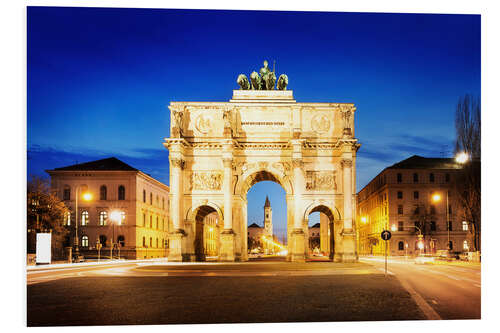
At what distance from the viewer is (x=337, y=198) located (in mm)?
41906

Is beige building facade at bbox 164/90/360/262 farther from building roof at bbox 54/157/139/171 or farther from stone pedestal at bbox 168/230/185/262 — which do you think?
building roof at bbox 54/157/139/171

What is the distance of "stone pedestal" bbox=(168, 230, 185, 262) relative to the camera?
129 ft

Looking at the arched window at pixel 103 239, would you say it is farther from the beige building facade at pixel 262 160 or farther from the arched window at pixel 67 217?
the beige building facade at pixel 262 160

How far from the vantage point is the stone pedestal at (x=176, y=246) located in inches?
1553

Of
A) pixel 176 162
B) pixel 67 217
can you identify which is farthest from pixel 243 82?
pixel 67 217

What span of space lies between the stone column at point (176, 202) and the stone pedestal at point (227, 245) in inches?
116

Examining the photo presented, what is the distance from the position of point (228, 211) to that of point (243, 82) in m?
10.8

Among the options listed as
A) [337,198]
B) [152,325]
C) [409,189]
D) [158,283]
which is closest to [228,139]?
[337,198]

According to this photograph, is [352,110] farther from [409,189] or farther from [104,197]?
[409,189]

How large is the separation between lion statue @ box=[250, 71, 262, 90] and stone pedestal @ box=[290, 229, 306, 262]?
40.0 feet

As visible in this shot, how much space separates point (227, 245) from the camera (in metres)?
40.1

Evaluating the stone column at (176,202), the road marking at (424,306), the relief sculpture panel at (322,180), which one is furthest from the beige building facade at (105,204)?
the road marking at (424,306)

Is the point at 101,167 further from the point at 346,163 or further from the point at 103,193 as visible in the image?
the point at 346,163
